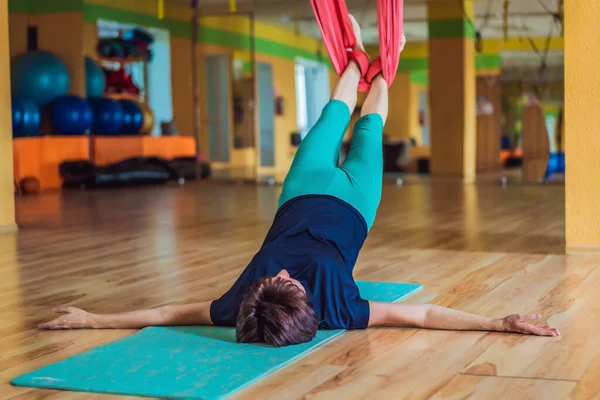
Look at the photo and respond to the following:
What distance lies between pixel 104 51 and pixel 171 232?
5600 mm

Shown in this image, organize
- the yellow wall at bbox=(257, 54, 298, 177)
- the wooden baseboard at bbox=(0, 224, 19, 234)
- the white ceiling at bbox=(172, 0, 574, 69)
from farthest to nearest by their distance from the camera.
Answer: the yellow wall at bbox=(257, 54, 298, 177), the white ceiling at bbox=(172, 0, 574, 69), the wooden baseboard at bbox=(0, 224, 19, 234)

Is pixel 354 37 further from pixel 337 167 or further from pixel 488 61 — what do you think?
pixel 488 61

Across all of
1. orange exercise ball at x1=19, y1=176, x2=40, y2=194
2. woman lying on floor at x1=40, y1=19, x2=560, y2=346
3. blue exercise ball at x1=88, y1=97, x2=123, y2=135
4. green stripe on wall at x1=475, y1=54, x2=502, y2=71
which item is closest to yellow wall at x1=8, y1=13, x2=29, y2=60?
blue exercise ball at x1=88, y1=97, x2=123, y2=135

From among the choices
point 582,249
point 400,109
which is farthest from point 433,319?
point 400,109

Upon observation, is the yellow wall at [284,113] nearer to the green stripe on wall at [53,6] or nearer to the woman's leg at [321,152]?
the green stripe on wall at [53,6]

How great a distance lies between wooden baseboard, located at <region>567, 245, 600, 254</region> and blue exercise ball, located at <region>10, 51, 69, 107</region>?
691cm

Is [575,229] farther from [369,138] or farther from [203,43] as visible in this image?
[203,43]

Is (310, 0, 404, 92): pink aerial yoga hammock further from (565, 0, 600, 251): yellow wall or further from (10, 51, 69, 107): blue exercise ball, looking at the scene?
(10, 51, 69, 107): blue exercise ball

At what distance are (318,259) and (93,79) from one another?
8.52 meters

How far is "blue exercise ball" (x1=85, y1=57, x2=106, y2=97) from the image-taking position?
1062 cm

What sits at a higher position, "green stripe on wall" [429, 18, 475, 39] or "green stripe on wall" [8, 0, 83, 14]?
"green stripe on wall" [8, 0, 83, 14]

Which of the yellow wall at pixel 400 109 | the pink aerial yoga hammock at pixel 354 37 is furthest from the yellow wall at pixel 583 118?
the yellow wall at pixel 400 109

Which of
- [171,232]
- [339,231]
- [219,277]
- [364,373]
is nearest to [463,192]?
[171,232]

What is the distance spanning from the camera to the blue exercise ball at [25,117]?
358 inches
